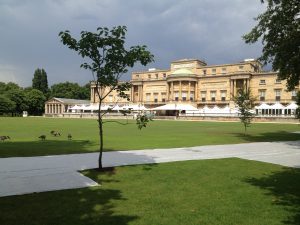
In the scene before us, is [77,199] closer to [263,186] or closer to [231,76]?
[263,186]

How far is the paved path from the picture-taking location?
9445 millimetres

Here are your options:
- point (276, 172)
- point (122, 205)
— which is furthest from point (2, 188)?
point (276, 172)

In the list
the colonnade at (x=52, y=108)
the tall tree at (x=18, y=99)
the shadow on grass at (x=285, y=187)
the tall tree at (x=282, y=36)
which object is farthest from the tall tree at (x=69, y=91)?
the shadow on grass at (x=285, y=187)

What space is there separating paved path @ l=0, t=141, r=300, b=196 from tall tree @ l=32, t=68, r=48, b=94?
131m

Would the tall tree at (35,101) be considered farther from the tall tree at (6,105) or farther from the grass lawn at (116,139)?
the grass lawn at (116,139)

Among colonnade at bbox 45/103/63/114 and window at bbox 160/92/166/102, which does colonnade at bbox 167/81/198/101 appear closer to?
window at bbox 160/92/166/102

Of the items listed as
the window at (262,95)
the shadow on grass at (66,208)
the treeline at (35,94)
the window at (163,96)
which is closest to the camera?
the shadow on grass at (66,208)

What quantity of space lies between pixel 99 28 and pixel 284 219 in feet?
25.9

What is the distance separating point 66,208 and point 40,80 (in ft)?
459

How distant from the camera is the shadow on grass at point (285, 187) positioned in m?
7.68

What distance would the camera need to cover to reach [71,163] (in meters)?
13.0

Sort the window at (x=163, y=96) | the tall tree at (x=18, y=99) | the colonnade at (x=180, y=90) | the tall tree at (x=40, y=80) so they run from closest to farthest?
the colonnade at (x=180, y=90) < the window at (x=163, y=96) < the tall tree at (x=18, y=99) < the tall tree at (x=40, y=80)

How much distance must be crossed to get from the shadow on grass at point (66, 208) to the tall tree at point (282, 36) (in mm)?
17423

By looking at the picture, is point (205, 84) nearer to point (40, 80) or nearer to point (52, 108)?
point (52, 108)
